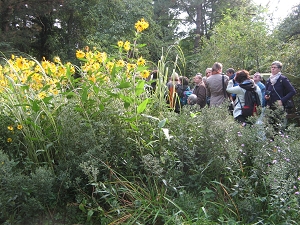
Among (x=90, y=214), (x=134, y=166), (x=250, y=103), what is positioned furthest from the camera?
(x=250, y=103)

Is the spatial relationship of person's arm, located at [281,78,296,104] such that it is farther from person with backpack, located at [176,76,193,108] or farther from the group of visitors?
person with backpack, located at [176,76,193,108]

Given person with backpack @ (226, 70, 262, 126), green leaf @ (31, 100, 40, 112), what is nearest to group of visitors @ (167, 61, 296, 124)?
person with backpack @ (226, 70, 262, 126)

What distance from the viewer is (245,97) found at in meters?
4.84

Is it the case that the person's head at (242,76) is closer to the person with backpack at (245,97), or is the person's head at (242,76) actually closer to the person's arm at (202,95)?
the person with backpack at (245,97)

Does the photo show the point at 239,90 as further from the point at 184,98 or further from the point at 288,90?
the point at 184,98

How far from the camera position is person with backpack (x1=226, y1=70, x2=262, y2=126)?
15.8ft

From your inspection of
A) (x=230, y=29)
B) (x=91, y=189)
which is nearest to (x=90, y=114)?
(x=91, y=189)

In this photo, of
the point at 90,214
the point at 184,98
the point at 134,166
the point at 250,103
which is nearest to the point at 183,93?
the point at 184,98

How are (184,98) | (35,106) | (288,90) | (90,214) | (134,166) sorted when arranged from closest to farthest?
(90,214), (134,166), (35,106), (288,90), (184,98)

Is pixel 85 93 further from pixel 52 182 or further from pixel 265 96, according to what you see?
pixel 265 96

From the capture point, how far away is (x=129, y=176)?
2.46 meters

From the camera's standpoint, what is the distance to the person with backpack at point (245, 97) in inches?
189

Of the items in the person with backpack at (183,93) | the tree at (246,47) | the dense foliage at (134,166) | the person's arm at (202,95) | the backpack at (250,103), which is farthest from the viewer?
the tree at (246,47)

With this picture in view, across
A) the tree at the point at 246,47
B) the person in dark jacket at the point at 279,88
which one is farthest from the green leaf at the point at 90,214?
the tree at the point at 246,47
